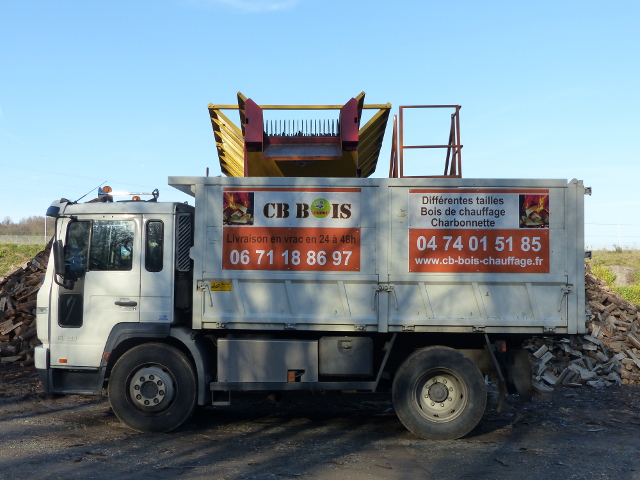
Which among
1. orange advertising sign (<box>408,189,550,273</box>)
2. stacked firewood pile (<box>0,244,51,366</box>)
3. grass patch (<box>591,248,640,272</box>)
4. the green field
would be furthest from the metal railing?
grass patch (<box>591,248,640,272</box>)

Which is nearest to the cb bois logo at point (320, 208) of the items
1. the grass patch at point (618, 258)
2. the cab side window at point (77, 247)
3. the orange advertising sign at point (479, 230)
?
the orange advertising sign at point (479, 230)

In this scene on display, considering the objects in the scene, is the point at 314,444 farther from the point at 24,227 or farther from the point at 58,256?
the point at 24,227

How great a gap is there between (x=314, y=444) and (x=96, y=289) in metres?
3.12

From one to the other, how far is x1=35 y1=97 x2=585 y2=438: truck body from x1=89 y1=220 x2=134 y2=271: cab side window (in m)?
0.03

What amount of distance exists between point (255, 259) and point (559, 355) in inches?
279

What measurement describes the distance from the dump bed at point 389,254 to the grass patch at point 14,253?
33280 mm

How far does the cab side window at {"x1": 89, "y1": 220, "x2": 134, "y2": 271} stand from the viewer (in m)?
7.23

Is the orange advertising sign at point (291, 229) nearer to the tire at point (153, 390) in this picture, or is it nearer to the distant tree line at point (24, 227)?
the tire at point (153, 390)

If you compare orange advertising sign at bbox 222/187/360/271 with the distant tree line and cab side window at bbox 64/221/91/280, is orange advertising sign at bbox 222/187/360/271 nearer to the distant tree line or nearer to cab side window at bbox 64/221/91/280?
cab side window at bbox 64/221/91/280

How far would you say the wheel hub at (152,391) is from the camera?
705 centimetres

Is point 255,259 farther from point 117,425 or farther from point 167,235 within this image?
point 117,425

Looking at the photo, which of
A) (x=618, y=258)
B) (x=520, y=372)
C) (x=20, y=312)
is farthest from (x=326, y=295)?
(x=618, y=258)

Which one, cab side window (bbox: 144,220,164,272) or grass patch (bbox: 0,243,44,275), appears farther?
grass patch (bbox: 0,243,44,275)

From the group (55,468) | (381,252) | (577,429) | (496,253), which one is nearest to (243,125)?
(381,252)
